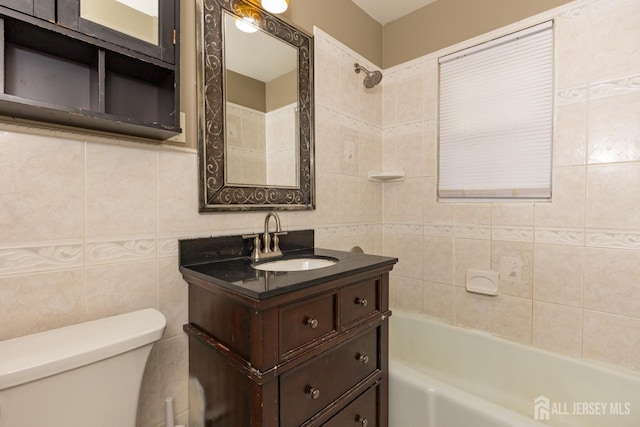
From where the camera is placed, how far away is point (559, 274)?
1.52 meters

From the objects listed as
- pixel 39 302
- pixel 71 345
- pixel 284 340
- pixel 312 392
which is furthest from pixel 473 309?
pixel 39 302

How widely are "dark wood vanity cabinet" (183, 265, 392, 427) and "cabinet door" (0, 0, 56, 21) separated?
82 cm

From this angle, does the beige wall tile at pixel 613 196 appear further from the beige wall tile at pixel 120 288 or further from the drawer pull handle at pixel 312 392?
the beige wall tile at pixel 120 288

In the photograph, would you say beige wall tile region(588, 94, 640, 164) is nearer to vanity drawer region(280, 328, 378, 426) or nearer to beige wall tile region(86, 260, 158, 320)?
vanity drawer region(280, 328, 378, 426)

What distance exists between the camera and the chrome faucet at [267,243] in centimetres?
131

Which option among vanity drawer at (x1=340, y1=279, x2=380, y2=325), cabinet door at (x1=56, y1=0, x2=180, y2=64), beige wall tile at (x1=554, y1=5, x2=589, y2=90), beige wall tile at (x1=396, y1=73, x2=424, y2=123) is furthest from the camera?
beige wall tile at (x1=396, y1=73, x2=424, y2=123)

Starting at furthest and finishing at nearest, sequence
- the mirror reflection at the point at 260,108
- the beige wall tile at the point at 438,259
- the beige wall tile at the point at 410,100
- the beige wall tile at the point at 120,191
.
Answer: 1. the beige wall tile at the point at 410,100
2. the beige wall tile at the point at 438,259
3. the mirror reflection at the point at 260,108
4. the beige wall tile at the point at 120,191

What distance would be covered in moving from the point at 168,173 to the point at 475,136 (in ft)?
5.52

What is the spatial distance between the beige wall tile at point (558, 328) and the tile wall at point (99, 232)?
156 cm

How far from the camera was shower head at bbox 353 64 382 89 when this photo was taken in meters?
1.91

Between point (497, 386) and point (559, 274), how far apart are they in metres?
0.71

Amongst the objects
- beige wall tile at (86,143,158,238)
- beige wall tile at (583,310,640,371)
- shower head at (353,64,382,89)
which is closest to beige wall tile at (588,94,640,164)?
beige wall tile at (583,310,640,371)

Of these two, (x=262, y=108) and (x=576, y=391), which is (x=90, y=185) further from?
(x=576, y=391)

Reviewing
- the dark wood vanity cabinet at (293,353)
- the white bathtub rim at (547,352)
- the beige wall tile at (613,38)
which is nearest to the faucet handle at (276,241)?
the dark wood vanity cabinet at (293,353)
